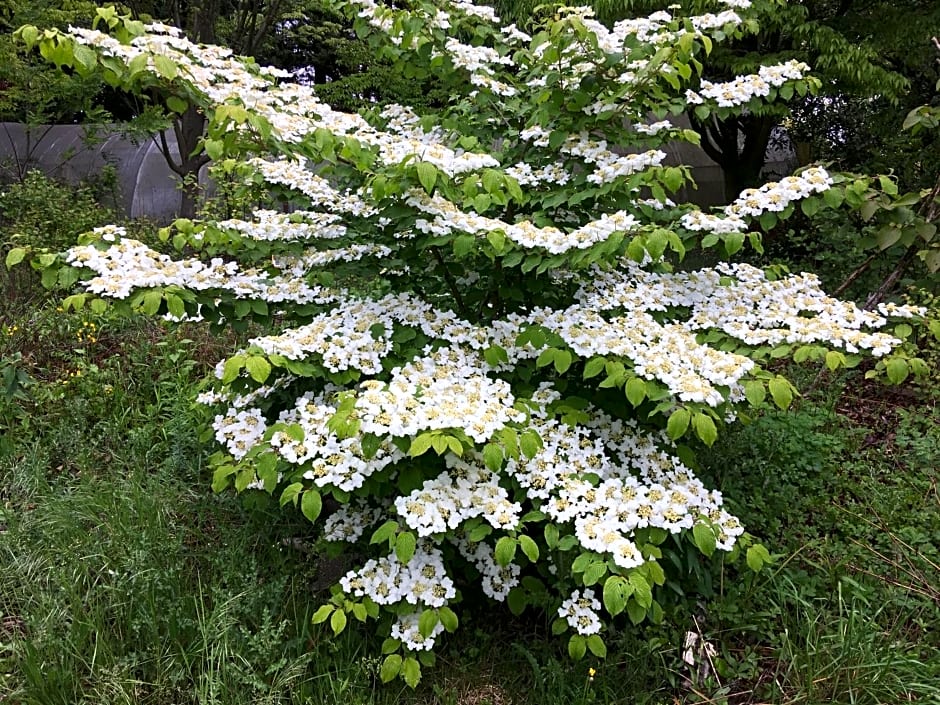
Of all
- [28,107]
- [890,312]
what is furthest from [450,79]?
[28,107]

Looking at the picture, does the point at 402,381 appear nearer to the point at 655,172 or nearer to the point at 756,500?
the point at 655,172

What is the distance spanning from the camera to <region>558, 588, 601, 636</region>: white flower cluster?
1812 mm

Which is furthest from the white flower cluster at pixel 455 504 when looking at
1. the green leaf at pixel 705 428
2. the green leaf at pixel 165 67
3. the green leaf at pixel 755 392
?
the green leaf at pixel 165 67

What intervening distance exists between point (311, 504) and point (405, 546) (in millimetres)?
251

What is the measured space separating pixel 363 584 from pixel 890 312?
1801mm

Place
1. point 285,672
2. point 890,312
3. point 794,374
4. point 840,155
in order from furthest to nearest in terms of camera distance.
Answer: point 840,155 → point 794,374 → point 890,312 → point 285,672

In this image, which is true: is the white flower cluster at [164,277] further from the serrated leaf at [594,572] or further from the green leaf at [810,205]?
the green leaf at [810,205]

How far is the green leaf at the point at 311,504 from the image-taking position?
1702 mm

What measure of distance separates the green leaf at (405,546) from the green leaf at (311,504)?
0.21 meters

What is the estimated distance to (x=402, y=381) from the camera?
1.87m

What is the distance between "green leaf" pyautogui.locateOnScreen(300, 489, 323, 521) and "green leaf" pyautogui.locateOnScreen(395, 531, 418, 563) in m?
0.21

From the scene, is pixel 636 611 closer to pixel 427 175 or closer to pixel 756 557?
pixel 756 557

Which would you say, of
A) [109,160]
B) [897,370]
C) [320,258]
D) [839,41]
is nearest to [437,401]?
[320,258]

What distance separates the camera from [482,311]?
2447 mm
